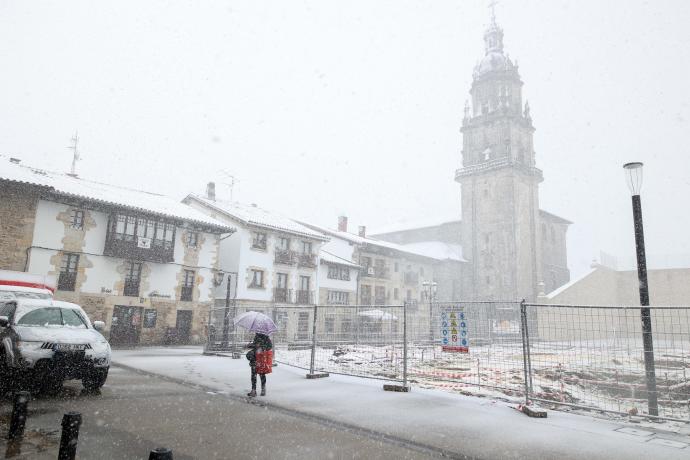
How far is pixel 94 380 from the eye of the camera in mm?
8062

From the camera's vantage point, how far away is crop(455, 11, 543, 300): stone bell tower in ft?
171

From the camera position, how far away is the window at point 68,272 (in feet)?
74.9

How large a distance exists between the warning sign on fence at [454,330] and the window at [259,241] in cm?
2484

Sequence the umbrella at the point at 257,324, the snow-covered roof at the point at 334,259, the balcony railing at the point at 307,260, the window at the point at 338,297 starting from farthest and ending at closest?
the window at the point at 338,297 < the snow-covered roof at the point at 334,259 < the balcony railing at the point at 307,260 < the umbrella at the point at 257,324

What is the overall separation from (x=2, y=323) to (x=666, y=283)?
46.2 m

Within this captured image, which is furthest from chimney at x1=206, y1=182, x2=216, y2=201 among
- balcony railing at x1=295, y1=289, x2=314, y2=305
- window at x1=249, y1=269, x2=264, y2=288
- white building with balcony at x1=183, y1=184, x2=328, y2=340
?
balcony railing at x1=295, y1=289, x2=314, y2=305

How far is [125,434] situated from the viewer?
18.1ft

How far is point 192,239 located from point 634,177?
2539cm

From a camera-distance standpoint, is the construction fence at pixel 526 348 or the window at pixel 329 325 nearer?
the construction fence at pixel 526 348

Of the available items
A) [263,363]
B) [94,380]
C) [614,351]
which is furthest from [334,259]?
→ [614,351]

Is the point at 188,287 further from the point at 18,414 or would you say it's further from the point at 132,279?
→ the point at 18,414

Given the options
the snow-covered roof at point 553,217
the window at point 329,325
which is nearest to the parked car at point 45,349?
the window at point 329,325

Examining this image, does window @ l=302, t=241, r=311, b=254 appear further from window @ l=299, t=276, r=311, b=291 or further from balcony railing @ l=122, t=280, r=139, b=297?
balcony railing @ l=122, t=280, r=139, b=297

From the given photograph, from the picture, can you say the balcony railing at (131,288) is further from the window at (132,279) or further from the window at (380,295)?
the window at (380,295)
